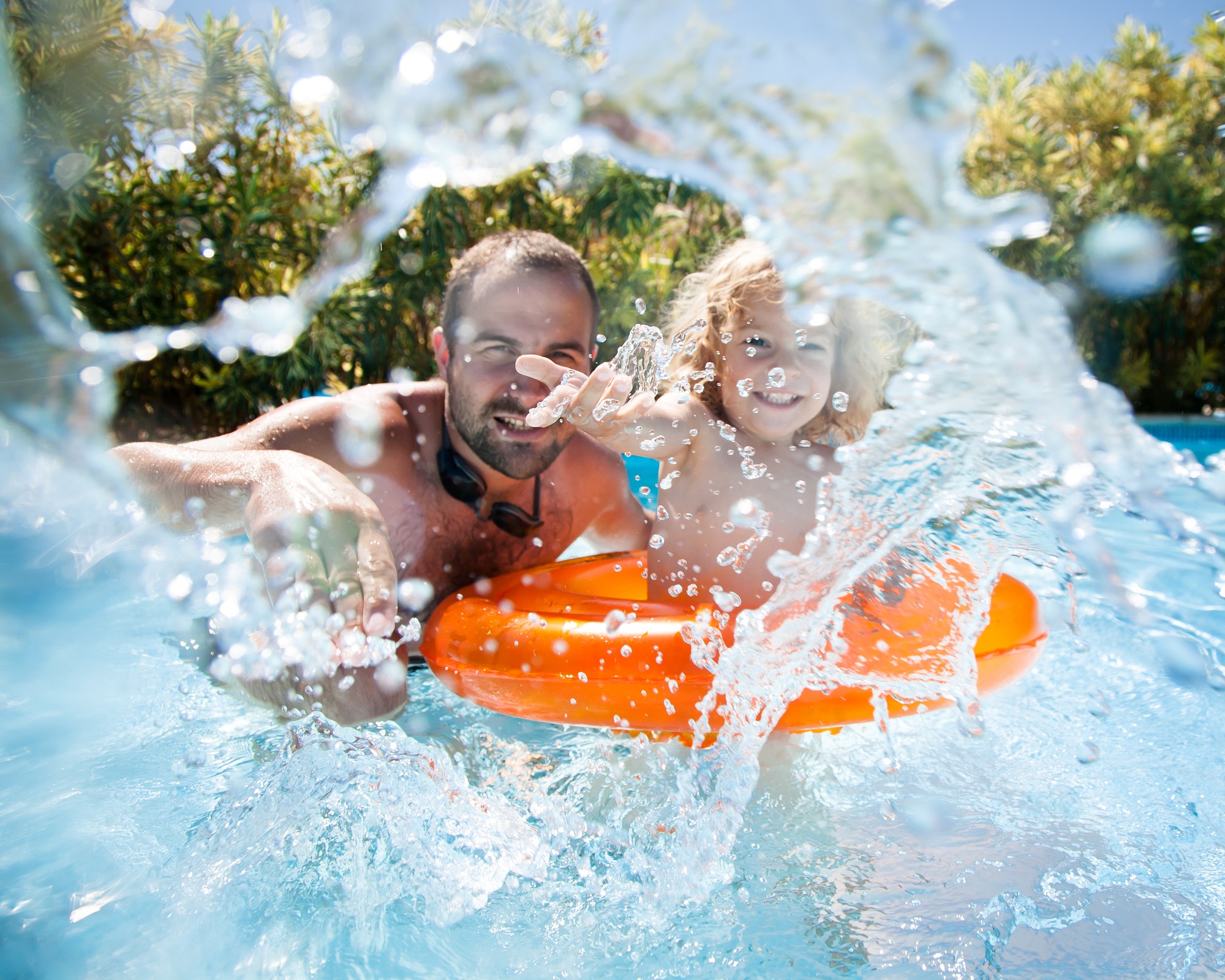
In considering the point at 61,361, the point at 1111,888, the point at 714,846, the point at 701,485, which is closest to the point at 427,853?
the point at 714,846

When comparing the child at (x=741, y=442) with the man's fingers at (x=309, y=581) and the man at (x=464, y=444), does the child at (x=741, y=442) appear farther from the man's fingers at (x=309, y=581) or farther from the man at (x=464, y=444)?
the man's fingers at (x=309, y=581)

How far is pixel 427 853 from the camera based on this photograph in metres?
1.59

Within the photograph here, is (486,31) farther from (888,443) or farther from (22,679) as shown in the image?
(22,679)

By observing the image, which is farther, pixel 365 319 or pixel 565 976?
pixel 365 319

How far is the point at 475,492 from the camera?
246cm

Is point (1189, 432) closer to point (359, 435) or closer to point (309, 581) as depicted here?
point (359, 435)

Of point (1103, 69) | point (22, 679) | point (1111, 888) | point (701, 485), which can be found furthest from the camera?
point (1103, 69)

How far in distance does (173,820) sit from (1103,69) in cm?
876

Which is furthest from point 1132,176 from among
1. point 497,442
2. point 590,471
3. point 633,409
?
point 633,409

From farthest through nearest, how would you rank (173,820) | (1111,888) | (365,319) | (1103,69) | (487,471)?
(1103,69)
(365,319)
(487,471)
(173,820)
(1111,888)

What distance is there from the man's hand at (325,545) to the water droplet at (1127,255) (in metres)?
7.22

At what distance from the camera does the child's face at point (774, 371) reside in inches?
84.3

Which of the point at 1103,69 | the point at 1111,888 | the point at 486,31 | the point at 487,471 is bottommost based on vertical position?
the point at 1111,888

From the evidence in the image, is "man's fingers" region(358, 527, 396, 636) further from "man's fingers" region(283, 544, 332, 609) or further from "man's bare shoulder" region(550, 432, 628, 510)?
"man's bare shoulder" region(550, 432, 628, 510)
